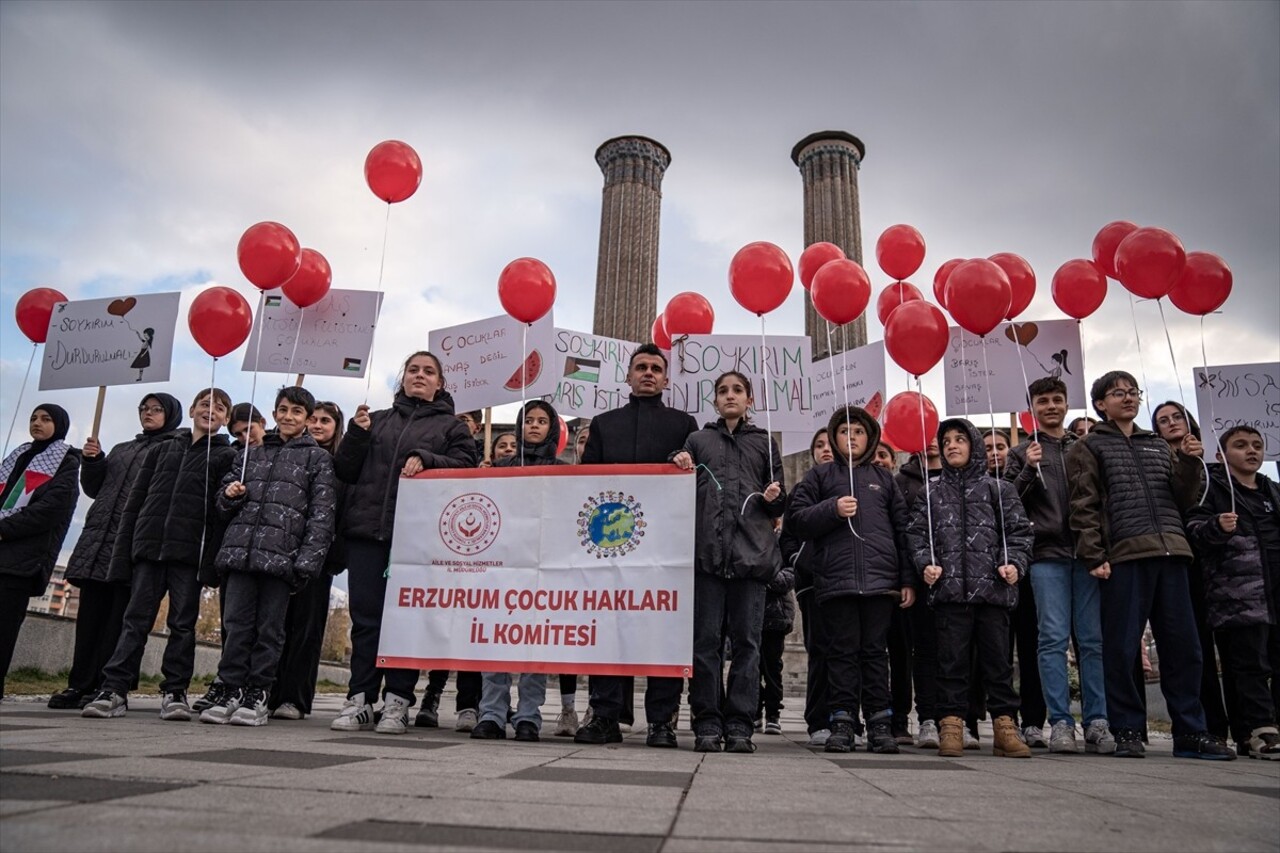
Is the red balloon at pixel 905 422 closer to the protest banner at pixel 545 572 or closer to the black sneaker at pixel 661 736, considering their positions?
the protest banner at pixel 545 572

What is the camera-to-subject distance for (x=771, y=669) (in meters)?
5.55

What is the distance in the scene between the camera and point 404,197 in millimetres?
6027

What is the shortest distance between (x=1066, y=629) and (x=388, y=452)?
3.50 meters

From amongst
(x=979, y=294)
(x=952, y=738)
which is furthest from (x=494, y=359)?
(x=952, y=738)

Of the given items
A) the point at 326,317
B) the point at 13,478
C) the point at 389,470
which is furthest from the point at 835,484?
the point at 13,478

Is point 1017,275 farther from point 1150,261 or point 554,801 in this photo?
point 554,801

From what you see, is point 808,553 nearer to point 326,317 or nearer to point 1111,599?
point 1111,599

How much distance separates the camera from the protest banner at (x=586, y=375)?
6.95 metres

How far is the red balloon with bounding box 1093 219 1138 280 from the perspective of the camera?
5.48 metres

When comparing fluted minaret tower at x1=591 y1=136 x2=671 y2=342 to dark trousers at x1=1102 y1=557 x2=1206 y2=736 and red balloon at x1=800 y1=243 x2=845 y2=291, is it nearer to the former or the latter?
red balloon at x1=800 y1=243 x2=845 y2=291

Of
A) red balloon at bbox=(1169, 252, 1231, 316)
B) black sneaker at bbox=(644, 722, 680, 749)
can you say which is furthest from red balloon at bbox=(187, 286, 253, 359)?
red balloon at bbox=(1169, 252, 1231, 316)

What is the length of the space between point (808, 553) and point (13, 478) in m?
4.64

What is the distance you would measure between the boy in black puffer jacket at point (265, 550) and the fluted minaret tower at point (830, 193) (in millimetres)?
24170

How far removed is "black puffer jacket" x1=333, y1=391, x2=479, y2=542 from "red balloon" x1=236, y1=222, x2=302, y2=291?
1613 mm
